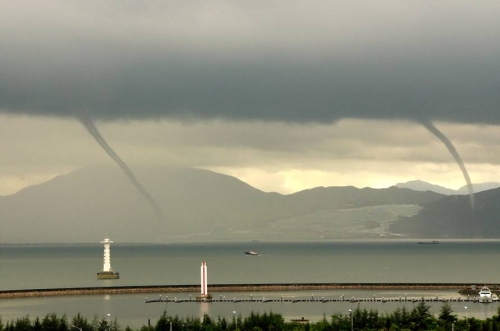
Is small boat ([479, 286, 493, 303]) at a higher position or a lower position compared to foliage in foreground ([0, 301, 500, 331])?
higher

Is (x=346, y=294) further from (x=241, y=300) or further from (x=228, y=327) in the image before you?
(x=228, y=327)

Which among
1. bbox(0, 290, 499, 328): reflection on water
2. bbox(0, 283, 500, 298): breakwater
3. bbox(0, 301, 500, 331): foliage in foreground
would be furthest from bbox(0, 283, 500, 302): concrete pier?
bbox(0, 301, 500, 331): foliage in foreground

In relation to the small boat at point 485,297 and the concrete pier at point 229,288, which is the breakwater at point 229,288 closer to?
the concrete pier at point 229,288

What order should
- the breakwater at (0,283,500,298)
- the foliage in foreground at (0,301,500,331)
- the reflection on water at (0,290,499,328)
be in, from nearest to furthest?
the foliage in foreground at (0,301,500,331)
the reflection on water at (0,290,499,328)
the breakwater at (0,283,500,298)

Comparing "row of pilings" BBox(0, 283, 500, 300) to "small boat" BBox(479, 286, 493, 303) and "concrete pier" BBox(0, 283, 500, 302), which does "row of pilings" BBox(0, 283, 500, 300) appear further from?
"small boat" BBox(479, 286, 493, 303)

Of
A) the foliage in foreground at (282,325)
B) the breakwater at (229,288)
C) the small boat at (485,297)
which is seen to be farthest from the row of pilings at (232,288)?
the foliage in foreground at (282,325)

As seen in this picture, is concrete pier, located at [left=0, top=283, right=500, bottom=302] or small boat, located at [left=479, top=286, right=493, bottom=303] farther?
concrete pier, located at [left=0, top=283, right=500, bottom=302]

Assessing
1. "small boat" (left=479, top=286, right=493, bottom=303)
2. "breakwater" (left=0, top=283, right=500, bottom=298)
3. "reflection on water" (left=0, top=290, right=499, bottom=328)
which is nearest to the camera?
"reflection on water" (left=0, top=290, right=499, bottom=328)

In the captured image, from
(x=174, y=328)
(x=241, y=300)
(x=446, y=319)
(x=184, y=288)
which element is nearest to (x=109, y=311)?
(x=241, y=300)

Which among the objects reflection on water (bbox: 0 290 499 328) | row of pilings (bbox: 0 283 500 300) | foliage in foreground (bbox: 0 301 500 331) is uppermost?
row of pilings (bbox: 0 283 500 300)

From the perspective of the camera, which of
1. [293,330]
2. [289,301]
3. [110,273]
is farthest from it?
[110,273]

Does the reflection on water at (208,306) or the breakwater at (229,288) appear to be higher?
the breakwater at (229,288)
